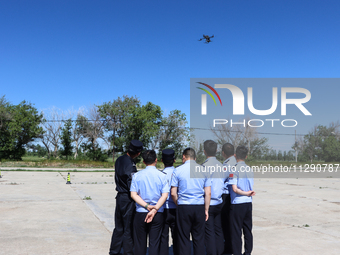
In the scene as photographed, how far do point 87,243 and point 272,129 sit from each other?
5.37m

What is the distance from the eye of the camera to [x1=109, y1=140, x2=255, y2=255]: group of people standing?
437 cm

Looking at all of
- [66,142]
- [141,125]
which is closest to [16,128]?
[66,142]

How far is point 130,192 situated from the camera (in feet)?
14.9

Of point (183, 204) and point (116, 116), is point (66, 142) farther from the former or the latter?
point (183, 204)

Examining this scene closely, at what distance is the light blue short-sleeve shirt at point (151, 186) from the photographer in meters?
4.35

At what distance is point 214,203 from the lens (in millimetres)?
4809

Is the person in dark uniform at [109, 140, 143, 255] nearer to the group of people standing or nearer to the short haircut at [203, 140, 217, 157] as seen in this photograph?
the group of people standing

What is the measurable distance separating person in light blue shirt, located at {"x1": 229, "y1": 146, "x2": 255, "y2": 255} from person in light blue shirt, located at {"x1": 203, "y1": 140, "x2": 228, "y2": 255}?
0.19 meters

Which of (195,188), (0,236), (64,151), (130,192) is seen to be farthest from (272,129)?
(64,151)

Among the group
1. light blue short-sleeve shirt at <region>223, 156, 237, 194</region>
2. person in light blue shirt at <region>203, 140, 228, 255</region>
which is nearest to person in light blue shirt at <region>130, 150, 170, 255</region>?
person in light blue shirt at <region>203, 140, 228, 255</region>

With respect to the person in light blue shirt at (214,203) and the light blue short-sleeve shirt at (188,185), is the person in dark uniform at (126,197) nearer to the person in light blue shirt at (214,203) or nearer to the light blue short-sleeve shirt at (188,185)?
the light blue short-sleeve shirt at (188,185)

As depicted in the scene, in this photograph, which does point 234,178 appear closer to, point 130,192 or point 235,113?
point 130,192

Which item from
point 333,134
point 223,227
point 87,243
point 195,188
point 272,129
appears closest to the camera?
point 195,188

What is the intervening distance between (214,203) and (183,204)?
25.5 inches
